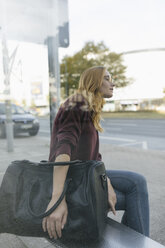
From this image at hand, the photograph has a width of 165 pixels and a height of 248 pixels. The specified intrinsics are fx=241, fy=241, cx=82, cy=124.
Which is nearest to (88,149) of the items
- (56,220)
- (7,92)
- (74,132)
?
(74,132)

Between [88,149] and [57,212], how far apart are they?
0.39 m

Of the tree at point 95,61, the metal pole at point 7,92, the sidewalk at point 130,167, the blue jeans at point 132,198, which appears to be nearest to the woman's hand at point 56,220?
the blue jeans at point 132,198

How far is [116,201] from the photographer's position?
4.69 ft

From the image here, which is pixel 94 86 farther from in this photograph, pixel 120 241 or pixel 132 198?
pixel 120 241

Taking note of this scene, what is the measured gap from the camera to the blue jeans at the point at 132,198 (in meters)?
1.33

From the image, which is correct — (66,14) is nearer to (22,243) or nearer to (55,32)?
(55,32)

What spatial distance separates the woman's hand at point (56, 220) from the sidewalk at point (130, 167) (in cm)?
87

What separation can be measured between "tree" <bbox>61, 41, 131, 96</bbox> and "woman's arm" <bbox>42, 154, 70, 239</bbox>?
879 cm

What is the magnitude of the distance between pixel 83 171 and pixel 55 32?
425 centimetres

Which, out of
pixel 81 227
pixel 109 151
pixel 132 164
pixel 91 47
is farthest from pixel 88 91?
pixel 91 47

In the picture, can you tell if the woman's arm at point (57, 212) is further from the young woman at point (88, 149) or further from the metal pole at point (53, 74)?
the metal pole at point (53, 74)

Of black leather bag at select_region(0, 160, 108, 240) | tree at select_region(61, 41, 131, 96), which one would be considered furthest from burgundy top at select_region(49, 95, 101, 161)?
tree at select_region(61, 41, 131, 96)

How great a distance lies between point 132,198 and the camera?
54.8 inches

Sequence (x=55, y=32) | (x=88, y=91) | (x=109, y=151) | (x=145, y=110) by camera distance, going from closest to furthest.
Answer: (x=88, y=91), (x=55, y=32), (x=109, y=151), (x=145, y=110)
